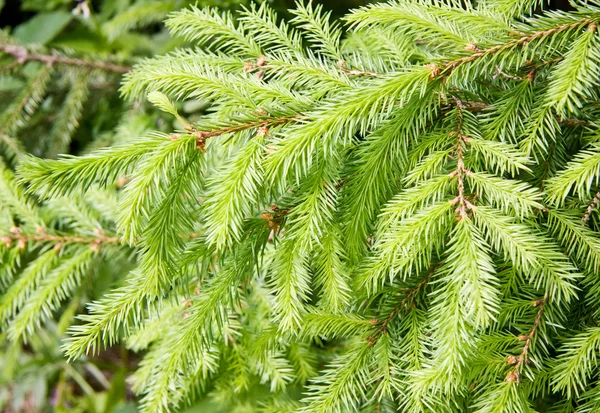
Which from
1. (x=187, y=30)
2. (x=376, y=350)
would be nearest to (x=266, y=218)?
(x=376, y=350)

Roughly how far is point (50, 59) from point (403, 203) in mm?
1294

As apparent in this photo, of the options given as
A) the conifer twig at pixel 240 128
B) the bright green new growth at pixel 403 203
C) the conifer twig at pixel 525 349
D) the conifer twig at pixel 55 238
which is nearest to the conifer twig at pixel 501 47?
the bright green new growth at pixel 403 203

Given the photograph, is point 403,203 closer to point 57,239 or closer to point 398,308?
point 398,308

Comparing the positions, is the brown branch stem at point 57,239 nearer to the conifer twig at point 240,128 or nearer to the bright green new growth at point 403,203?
the bright green new growth at point 403,203

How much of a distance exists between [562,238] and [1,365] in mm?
2069

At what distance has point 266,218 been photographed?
28.9 inches

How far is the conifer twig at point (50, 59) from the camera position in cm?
151

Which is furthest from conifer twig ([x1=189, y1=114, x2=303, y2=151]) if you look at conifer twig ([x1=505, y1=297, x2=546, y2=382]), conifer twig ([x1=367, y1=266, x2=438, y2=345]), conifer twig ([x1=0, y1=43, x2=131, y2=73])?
conifer twig ([x1=0, y1=43, x2=131, y2=73])

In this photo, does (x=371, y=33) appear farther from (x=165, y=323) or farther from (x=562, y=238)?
(x=165, y=323)

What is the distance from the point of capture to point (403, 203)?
0.64m

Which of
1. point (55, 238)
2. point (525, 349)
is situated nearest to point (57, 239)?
point (55, 238)

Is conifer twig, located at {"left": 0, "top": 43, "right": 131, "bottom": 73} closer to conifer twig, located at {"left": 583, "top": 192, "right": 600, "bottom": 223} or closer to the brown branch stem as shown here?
the brown branch stem

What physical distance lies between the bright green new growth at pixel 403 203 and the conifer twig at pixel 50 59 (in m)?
0.85

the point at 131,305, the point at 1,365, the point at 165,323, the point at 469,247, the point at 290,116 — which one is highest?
the point at 290,116
